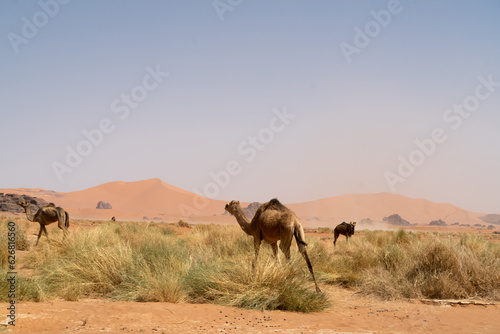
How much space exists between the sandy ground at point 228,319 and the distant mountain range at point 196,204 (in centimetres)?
9539

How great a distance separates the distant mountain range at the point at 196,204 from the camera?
11081 centimetres

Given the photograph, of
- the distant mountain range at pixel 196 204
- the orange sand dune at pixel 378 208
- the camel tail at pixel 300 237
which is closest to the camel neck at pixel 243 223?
the camel tail at pixel 300 237

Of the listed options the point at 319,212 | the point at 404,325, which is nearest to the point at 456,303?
the point at 404,325

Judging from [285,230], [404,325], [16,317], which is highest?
[285,230]

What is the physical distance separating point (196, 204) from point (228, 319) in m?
122

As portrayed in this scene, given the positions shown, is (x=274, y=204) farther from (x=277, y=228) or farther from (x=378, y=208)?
(x=378, y=208)

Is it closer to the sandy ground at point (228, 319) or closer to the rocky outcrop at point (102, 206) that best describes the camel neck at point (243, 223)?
the sandy ground at point (228, 319)

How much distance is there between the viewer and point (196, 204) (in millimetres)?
128375

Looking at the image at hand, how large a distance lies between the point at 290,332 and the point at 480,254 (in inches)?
296

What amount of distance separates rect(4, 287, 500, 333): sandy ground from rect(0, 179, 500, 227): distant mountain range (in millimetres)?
95391

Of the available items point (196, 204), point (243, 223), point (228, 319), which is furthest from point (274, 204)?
point (196, 204)

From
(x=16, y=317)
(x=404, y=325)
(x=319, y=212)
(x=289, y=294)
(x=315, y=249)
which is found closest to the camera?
(x=16, y=317)

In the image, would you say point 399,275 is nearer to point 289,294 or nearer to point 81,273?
A: point 289,294

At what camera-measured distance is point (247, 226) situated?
35.9 ft
